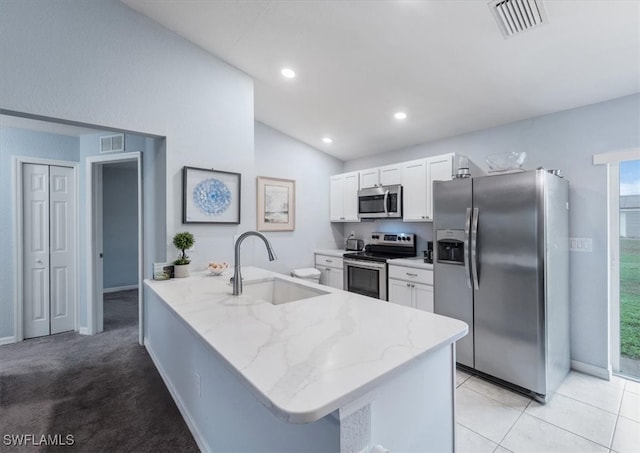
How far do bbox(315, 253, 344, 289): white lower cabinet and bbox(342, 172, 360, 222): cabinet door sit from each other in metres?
0.69

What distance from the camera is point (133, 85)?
2.57 m

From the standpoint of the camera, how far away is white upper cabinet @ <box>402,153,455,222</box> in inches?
133

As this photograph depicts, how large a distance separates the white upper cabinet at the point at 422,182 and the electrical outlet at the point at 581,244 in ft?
4.22

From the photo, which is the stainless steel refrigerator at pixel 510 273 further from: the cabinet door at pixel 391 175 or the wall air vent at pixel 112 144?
the wall air vent at pixel 112 144

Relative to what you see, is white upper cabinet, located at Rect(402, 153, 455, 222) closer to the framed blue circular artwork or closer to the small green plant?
the framed blue circular artwork

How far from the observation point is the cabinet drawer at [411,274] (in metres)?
3.10

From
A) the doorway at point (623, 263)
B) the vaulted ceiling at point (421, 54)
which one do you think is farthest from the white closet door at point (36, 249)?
the doorway at point (623, 263)

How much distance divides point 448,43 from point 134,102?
2631 mm

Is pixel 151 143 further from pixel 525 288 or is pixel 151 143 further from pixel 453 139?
pixel 525 288

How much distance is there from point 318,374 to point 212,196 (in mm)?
2517

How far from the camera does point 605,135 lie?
260 centimetres

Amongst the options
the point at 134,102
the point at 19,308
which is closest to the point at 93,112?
the point at 134,102

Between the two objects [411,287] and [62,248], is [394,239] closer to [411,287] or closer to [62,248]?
[411,287]

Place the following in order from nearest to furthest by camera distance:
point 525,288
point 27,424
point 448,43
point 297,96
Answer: point 27,424 → point 448,43 → point 525,288 → point 297,96
